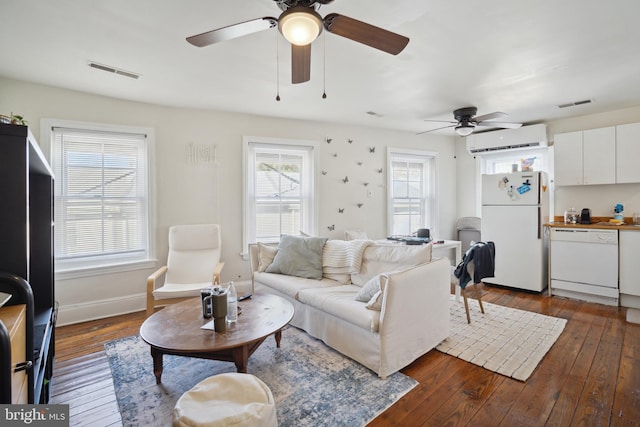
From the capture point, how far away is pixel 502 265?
454cm

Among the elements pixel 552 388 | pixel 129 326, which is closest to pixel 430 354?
pixel 552 388

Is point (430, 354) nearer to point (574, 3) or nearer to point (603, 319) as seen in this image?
point (603, 319)

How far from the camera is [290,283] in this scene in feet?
10.1

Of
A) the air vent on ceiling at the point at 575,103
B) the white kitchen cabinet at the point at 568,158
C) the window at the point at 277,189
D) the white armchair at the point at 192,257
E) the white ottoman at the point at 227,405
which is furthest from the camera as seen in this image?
the window at the point at 277,189

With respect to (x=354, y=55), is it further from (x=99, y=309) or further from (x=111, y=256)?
(x=99, y=309)

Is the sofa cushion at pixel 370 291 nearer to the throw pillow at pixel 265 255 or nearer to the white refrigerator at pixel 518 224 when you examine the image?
the throw pillow at pixel 265 255

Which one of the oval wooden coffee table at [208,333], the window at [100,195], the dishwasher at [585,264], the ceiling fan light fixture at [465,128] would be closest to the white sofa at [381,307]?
the oval wooden coffee table at [208,333]

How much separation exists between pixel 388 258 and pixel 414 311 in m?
0.68

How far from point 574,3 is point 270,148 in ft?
11.2

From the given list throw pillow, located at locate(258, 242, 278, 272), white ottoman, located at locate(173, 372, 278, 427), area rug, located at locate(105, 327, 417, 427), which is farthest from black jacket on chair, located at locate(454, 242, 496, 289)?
white ottoman, located at locate(173, 372, 278, 427)

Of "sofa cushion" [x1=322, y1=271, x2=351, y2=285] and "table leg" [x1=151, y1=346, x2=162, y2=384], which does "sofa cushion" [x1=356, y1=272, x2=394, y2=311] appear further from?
"table leg" [x1=151, y1=346, x2=162, y2=384]

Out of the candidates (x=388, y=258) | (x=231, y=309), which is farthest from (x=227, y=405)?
(x=388, y=258)

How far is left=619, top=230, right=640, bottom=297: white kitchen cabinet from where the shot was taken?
3561 millimetres

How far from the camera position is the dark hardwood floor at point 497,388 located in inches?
71.4
